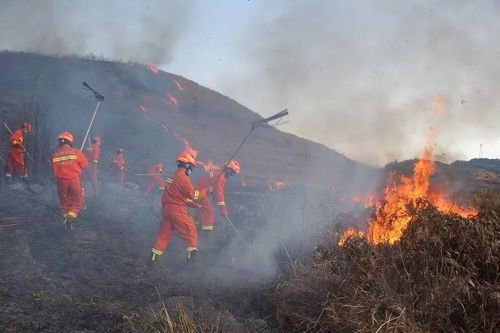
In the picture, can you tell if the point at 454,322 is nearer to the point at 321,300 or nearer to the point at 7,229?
the point at 321,300

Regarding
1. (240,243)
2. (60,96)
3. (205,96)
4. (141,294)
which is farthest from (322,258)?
(205,96)

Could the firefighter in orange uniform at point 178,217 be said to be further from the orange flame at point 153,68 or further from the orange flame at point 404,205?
the orange flame at point 153,68

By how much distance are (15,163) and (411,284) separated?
10.1m

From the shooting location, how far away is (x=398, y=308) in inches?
141

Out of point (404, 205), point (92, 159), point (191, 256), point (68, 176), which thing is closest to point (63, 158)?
point (68, 176)

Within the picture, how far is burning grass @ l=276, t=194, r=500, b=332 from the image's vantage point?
3.62m

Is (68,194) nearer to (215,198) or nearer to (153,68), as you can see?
(215,198)

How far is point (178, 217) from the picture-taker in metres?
6.69

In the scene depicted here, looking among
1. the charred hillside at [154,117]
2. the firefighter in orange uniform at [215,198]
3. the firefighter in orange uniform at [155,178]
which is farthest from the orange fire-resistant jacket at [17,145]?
the firefighter in orange uniform at [215,198]

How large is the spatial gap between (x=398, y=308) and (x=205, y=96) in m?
26.5

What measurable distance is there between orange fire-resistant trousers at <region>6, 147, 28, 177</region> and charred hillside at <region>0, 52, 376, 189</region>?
14.6 feet

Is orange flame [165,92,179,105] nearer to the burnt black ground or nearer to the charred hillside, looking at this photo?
the charred hillside

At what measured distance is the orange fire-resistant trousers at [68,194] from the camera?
25.8 ft

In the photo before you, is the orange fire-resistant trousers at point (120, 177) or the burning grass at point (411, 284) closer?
the burning grass at point (411, 284)
